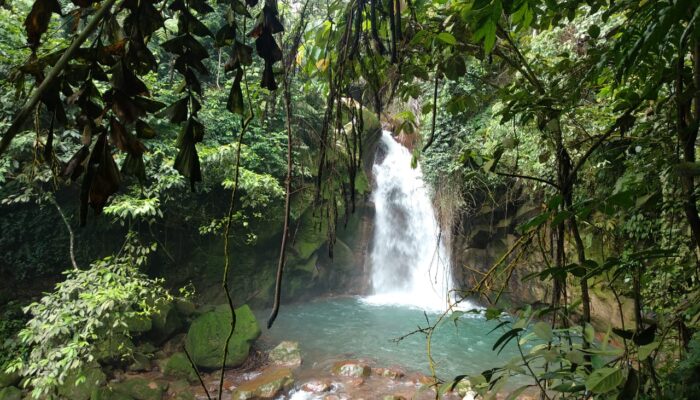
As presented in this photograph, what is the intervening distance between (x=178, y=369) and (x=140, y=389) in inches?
26.7

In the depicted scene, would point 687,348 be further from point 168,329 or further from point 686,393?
point 168,329

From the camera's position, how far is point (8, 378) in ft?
14.2

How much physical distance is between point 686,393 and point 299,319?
8005 mm

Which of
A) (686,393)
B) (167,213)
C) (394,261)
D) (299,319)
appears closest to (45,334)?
(167,213)

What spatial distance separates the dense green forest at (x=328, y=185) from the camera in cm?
82

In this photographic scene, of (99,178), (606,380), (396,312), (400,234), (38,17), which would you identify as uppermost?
(400,234)

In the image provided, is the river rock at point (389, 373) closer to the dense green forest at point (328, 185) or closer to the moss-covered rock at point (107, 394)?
the dense green forest at point (328, 185)

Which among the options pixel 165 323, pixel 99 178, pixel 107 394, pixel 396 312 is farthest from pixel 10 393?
pixel 396 312

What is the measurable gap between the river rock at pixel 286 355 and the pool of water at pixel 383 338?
0.58 feet

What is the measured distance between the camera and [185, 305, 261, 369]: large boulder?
5.64 metres

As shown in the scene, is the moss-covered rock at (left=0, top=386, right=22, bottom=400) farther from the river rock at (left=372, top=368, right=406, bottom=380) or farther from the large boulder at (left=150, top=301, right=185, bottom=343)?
the river rock at (left=372, top=368, right=406, bottom=380)

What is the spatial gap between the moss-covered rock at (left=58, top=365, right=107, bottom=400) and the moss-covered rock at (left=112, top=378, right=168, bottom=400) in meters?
0.22

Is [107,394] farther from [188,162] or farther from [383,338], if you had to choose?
[188,162]

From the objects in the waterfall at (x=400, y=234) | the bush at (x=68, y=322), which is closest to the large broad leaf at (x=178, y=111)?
the bush at (x=68, y=322)
